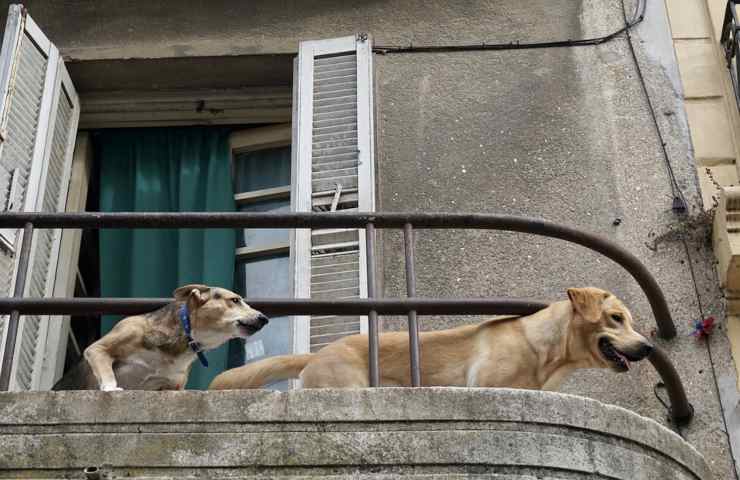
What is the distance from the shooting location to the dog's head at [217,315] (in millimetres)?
5953

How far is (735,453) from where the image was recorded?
638 cm

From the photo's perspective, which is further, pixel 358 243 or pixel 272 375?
pixel 358 243

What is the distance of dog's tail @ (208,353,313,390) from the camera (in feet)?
20.5

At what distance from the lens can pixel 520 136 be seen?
26.1ft

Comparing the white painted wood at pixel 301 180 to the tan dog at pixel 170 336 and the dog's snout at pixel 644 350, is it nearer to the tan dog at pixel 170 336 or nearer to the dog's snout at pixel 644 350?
the tan dog at pixel 170 336

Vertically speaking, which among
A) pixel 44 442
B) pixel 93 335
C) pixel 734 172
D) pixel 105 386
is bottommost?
pixel 44 442

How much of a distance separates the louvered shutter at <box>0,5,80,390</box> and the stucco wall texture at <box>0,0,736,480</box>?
1.93ft

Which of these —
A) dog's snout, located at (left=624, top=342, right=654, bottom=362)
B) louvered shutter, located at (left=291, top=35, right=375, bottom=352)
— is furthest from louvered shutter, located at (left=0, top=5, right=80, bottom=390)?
dog's snout, located at (left=624, top=342, right=654, bottom=362)

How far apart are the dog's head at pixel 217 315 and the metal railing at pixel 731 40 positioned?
3.41 metres

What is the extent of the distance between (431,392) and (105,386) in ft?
5.02

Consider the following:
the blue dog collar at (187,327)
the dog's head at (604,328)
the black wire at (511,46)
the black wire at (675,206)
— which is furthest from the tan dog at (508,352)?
the black wire at (511,46)

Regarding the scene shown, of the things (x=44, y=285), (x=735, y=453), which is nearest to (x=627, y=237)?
(x=735, y=453)

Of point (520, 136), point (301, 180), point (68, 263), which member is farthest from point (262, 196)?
point (520, 136)

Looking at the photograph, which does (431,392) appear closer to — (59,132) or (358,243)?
(358,243)
